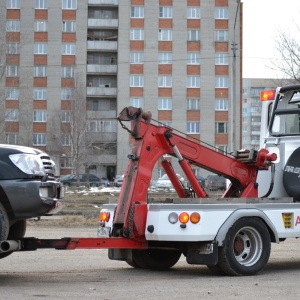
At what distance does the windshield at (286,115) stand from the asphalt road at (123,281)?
2344 mm

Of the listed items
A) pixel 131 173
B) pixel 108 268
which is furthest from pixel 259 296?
pixel 108 268

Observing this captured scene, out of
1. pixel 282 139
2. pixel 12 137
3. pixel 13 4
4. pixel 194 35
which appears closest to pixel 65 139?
pixel 12 137

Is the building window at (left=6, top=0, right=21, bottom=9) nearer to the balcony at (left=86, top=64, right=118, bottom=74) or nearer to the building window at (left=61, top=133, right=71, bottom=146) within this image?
the balcony at (left=86, top=64, right=118, bottom=74)

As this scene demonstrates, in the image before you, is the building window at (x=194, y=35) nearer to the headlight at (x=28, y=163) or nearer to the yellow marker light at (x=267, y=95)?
the yellow marker light at (x=267, y=95)

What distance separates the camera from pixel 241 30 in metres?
89.7

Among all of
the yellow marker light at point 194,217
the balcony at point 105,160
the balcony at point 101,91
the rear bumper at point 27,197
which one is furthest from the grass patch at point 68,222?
the balcony at point 101,91

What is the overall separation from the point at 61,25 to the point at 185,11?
47.5 ft

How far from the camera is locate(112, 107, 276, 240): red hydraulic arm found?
38.3 feet

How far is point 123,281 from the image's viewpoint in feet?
36.7

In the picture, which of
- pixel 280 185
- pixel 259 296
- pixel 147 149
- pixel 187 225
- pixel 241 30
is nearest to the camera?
pixel 259 296

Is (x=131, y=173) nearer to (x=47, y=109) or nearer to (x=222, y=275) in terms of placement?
(x=222, y=275)

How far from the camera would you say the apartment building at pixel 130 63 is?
296 ft

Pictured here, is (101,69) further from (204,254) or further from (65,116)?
(204,254)

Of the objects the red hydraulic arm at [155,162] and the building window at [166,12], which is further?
the building window at [166,12]
